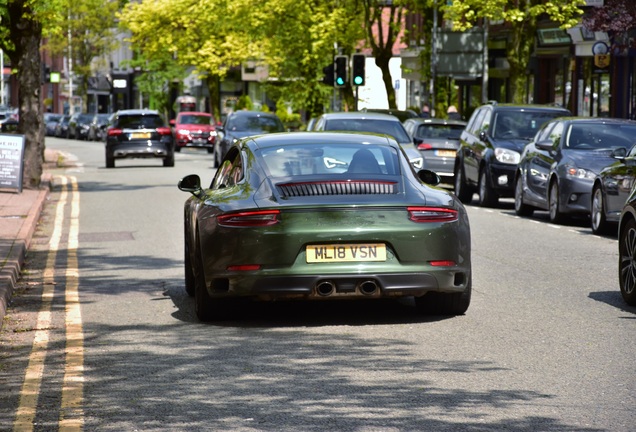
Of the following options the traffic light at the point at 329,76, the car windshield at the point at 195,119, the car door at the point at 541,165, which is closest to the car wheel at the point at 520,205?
the car door at the point at 541,165

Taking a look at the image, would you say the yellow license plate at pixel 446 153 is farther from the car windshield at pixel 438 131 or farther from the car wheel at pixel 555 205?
the car wheel at pixel 555 205

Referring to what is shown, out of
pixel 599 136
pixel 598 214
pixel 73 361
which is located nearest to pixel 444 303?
pixel 73 361

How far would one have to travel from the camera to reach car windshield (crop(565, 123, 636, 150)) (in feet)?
71.0

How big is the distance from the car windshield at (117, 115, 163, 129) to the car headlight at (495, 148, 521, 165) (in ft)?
60.9

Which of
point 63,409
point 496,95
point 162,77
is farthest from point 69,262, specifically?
point 162,77

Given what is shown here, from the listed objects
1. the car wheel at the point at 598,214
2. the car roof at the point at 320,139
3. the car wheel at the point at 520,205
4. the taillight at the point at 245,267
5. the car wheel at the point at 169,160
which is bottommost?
the car wheel at the point at 169,160

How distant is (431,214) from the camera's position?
33.6 ft

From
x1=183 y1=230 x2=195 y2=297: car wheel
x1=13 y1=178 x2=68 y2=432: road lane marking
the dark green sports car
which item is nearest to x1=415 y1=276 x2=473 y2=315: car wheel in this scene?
the dark green sports car

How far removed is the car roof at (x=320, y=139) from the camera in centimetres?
1107

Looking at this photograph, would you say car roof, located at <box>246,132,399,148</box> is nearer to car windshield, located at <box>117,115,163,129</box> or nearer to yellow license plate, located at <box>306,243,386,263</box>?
yellow license plate, located at <box>306,243,386,263</box>

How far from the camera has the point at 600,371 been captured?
840 centimetres

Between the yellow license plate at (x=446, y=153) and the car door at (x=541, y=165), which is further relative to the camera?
the yellow license plate at (x=446, y=153)

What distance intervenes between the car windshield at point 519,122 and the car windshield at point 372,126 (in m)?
1.63

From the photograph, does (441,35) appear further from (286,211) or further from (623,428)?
(623,428)
